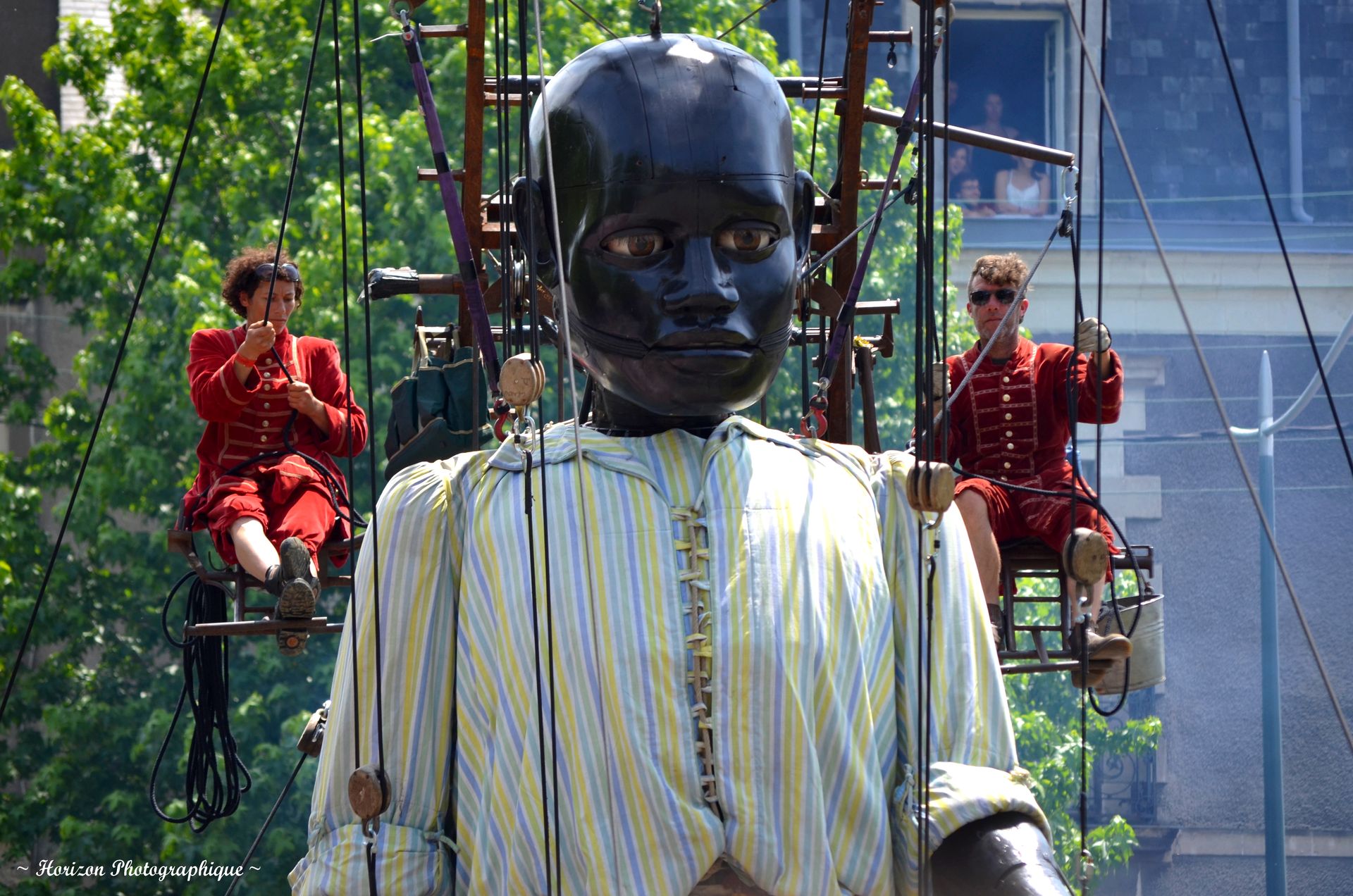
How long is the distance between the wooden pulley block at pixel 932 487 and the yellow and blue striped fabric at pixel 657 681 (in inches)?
4.4

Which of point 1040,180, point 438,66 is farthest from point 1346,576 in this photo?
point 438,66

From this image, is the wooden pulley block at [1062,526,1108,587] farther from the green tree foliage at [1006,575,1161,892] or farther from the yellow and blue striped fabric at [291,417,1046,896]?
the green tree foliage at [1006,575,1161,892]

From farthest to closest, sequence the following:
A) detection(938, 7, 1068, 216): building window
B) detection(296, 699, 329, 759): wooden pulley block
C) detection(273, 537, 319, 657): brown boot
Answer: detection(938, 7, 1068, 216): building window, detection(273, 537, 319, 657): brown boot, detection(296, 699, 329, 759): wooden pulley block

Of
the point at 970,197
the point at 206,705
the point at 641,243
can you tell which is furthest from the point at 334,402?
the point at 970,197

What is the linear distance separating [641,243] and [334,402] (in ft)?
11.2

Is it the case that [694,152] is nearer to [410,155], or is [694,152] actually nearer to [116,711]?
[410,155]

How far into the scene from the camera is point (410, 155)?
1381 centimetres

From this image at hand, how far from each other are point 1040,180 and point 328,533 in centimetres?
1527

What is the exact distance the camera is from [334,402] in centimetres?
673

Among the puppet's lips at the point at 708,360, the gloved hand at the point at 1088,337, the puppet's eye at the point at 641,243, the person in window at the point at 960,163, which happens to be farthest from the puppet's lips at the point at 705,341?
the person in window at the point at 960,163

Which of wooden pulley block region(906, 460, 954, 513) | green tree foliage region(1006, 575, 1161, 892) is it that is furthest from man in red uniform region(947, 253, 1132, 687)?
green tree foliage region(1006, 575, 1161, 892)

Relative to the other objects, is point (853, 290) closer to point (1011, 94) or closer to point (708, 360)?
point (708, 360)

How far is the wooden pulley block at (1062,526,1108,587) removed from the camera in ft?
15.8

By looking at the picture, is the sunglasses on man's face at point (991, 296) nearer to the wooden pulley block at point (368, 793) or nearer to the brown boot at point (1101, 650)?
the brown boot at point (1101, 650)
